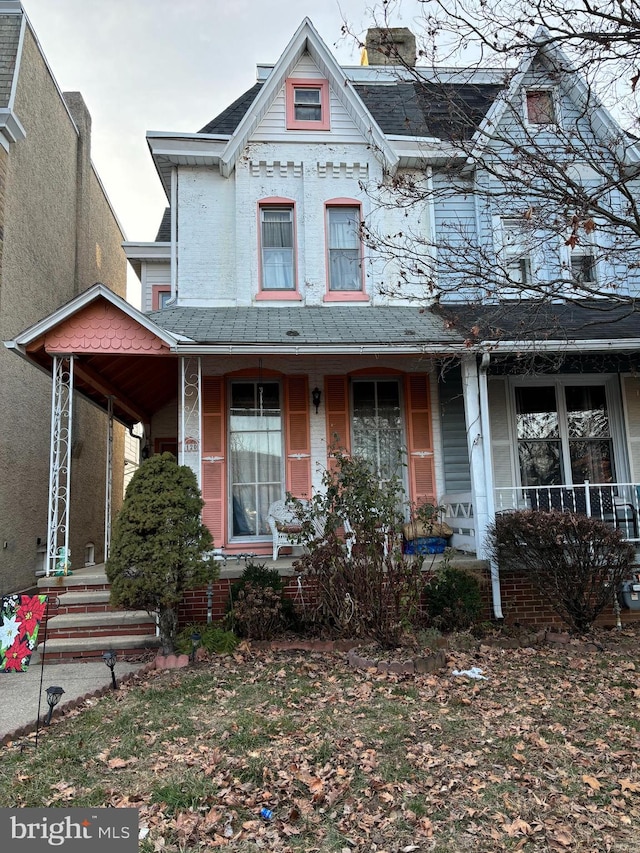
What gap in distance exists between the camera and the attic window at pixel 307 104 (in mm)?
10281

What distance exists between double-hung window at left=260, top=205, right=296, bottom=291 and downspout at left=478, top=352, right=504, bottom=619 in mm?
3599

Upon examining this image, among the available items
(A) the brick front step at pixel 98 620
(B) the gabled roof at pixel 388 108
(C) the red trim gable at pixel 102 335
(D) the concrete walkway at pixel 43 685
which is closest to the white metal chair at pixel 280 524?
(A) the brick front step at pixel 98 620

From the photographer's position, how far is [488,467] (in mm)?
8031

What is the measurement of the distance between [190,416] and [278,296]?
255 cm

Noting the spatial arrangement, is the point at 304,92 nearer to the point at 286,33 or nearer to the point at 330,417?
the point at 286,33

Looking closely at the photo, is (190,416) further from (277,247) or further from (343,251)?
(343,251)

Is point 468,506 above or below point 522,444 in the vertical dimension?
below

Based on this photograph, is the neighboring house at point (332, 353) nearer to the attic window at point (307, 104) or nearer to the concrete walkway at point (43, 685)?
the attic window at point (307, 104)

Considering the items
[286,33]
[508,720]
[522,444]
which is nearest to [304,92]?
[286,33]

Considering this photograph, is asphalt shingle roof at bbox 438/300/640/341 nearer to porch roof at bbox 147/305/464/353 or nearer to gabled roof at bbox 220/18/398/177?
porch roof at bbox 147/305/464/353

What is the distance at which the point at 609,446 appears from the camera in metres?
9.76

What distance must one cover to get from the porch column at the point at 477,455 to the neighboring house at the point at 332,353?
0.11ft

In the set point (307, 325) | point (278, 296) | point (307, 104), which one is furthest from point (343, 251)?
point (307, 104)

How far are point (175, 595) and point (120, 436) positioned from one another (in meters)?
11.9
